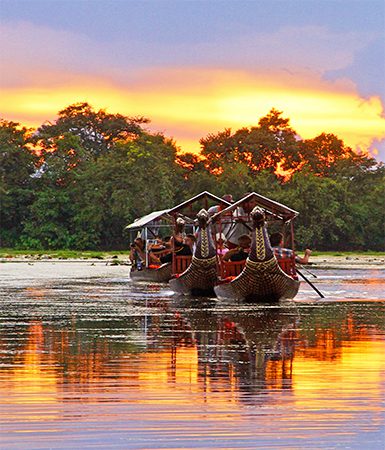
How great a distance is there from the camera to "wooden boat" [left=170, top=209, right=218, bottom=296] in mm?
21172

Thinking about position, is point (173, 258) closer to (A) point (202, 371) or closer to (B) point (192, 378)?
(A) point (202, 371)

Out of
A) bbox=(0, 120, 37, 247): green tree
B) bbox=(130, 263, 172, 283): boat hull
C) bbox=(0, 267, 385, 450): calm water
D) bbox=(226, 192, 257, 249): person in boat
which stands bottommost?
bbox=(0, 267, 385, 450): calm water

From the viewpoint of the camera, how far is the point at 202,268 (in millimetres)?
21859

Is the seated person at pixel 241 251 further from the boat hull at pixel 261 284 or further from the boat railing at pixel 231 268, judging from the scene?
the boat hull at pixel 261 284

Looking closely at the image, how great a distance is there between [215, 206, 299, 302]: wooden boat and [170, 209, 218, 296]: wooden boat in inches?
36.4

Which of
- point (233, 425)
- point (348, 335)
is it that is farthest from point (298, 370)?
point (348, 335)

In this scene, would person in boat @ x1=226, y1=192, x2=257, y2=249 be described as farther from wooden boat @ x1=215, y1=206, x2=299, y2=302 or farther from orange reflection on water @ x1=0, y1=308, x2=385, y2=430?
orange reflection on water @ x1=0, y1=308, x2=385, y2=430

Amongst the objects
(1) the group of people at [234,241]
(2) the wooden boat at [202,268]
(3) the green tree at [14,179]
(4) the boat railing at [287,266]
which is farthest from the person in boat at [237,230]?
(3) the green tree at [14,179]

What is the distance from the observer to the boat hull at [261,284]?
1917 cm

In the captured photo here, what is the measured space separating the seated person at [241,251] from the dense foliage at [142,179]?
41.5 meters

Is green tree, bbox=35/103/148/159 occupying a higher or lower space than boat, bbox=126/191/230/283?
higher

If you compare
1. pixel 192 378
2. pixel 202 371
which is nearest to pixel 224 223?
pixel 202 371

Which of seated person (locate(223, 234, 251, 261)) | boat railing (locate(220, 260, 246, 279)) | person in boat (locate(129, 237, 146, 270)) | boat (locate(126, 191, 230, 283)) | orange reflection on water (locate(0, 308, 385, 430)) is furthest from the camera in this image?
person in boat (locate(129, 237, 146, 270))

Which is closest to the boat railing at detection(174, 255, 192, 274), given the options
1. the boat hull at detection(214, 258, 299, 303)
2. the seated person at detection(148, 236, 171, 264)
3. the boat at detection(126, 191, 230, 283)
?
the boat at detection(126, 191, 230, 283)
